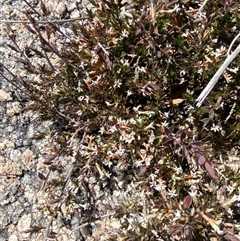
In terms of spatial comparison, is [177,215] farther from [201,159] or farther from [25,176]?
[25,176]

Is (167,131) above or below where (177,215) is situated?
above

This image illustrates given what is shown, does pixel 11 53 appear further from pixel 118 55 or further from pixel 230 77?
pixel 230 77

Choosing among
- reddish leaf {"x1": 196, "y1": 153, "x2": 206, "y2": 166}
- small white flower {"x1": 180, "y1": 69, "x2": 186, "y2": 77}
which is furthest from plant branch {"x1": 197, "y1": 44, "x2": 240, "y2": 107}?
reddish leaf {"x1": 196, "y1": 153, "x2": 206, "y2": 166}

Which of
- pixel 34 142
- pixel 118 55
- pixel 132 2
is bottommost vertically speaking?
pixel 34 142

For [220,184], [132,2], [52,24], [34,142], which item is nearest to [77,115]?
[34,142]

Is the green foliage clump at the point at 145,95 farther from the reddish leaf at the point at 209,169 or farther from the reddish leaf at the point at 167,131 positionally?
the reddish leaf at the point at 209,169

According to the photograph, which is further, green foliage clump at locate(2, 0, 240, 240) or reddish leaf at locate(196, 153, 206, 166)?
green foliage clump at locate(2, 0, 240, 240)

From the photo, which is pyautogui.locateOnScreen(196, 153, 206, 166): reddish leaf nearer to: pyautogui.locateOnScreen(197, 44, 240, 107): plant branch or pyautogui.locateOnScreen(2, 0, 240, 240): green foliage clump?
pyautogui.locateOnScreen(2, 0, 240, 240): green foliage clump

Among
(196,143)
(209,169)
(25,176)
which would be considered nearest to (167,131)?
(196,143)
